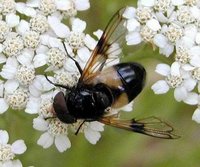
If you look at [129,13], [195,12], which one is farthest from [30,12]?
Result: [195,12]

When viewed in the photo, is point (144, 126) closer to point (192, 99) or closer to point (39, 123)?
point (192, 99)

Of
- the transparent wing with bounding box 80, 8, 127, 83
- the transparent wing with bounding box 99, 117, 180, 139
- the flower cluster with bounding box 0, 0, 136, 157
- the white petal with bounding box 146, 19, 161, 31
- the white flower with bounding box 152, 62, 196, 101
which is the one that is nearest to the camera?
the transparent wing with bounding box 99, 117, 180, 139

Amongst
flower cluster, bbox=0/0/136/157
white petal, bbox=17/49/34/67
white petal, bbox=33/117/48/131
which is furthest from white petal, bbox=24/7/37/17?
white petal, bbox=33/117/48/131

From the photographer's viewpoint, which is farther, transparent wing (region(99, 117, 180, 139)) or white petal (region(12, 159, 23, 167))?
white petal (region(12, 159, 23, 167))

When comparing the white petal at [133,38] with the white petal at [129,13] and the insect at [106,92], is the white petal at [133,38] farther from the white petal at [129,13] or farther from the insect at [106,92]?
the insect at [106,92]

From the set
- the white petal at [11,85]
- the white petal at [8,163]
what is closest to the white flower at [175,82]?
the white petal at [11,85]

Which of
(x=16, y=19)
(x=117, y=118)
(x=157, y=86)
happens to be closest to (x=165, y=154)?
(x=157, y=86)

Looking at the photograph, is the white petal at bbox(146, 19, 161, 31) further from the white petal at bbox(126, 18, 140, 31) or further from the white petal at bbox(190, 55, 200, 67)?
the white petal at bbox(190, 55, 200, 67)
